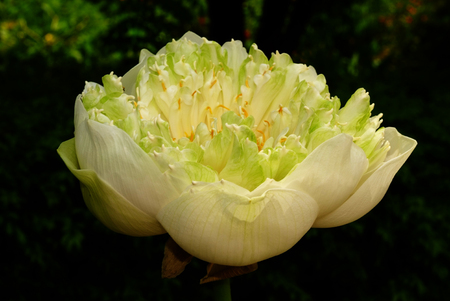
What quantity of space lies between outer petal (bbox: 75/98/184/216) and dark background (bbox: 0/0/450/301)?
1.72ft

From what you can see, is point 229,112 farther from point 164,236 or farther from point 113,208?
point 164,236

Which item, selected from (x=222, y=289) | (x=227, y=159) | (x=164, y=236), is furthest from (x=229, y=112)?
(x=164, y=236)

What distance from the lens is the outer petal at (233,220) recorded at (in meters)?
0.35

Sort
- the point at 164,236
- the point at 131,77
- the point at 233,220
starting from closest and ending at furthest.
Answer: the point at 233,220
the point at 131,77
the point at 164,236

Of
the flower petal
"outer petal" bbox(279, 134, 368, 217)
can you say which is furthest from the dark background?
"outer petal" bbox(279, 134, 368, 217)

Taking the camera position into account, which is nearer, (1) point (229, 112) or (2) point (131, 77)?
(1) point (229, 112)

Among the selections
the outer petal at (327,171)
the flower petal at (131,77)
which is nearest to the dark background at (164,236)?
the flower petal at (131,77)

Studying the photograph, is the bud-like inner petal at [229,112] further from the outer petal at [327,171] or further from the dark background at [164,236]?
the dark background at [164,236]

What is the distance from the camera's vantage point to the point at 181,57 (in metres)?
0.48

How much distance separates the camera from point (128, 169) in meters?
0.37

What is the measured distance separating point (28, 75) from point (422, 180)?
3.25ft

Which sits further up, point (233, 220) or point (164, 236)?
point (233, 220)

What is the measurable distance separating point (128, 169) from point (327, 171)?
0.49 ft

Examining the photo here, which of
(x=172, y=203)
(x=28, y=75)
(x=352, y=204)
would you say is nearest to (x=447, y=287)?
(x=352, y=204)
